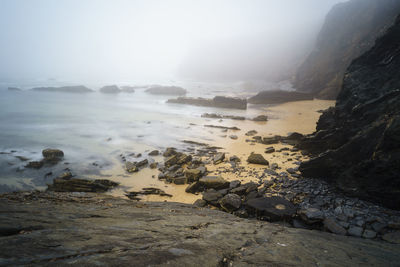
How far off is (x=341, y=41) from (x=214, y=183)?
5032 centimetres

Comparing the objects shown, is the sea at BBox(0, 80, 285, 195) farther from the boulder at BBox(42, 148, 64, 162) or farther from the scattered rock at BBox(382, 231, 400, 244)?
the scattered rock at BBox(382, 231, 400, 244)

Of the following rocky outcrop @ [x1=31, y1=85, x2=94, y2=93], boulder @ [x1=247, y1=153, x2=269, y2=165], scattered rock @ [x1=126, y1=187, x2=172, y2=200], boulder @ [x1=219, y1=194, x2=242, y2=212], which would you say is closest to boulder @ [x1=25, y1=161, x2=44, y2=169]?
scattered rock @ [x1=126, y1=187, x2=172, y2=200]

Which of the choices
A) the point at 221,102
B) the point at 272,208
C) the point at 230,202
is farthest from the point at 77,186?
the point at 221,102

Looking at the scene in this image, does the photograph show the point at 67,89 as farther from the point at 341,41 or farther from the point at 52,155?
the point at 341,41

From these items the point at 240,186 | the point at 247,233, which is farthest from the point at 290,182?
the point at 247,233

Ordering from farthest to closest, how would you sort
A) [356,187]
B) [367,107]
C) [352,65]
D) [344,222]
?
[352,65] < [367,107] < [356,187] < [344,222]

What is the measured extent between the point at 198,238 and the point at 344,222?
14.0ft

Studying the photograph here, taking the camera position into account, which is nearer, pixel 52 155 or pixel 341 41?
pixel 52 155

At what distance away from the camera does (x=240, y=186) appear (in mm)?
7586

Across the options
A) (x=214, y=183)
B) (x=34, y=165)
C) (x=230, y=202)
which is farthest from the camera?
(x=34, y=165)

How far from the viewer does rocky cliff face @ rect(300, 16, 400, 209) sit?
552cm

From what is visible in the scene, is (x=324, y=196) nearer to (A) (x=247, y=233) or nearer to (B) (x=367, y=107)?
(A) (x=247, y=233)

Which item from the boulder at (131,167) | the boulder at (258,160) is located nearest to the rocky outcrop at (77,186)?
the boulder at (131,167)

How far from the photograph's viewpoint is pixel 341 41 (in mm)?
41125
